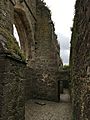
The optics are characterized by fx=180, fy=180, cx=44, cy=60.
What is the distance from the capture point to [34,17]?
13.4 meters

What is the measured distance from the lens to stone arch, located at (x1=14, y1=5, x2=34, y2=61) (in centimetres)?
1203

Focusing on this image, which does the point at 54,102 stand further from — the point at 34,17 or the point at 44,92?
the point at 34,17

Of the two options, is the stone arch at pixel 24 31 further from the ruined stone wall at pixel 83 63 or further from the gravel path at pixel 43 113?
the ruined stone wall at pixel 83 63

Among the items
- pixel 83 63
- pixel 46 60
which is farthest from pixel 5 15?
pixel 46 60

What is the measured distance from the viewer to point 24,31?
12.7 meters

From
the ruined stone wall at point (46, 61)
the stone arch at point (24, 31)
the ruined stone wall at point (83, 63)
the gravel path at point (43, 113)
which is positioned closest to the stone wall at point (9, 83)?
the ruined stone wall at point (83, 63)

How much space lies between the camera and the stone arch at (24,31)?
39.5 feet

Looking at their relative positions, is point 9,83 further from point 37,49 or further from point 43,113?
point 37,49

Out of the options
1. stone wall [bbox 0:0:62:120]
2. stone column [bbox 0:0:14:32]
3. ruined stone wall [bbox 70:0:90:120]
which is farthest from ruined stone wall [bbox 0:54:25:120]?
stone wall [bbox 0:0:62:120]

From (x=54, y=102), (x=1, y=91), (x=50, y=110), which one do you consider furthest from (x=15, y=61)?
(x=54, y=102)

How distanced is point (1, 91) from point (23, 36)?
8821mm

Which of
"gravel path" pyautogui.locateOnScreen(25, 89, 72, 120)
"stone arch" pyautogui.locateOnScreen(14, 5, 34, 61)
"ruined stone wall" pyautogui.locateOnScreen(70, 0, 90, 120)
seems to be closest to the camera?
"ruined stone wall" pyautogui.locateOnScreen(70, 0, 90, 120)

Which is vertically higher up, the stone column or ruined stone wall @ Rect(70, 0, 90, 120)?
the stone column

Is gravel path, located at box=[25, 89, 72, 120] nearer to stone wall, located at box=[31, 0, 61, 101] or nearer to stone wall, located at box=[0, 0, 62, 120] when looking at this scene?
stone wall, located at box=[0, 0, 62, 120]
